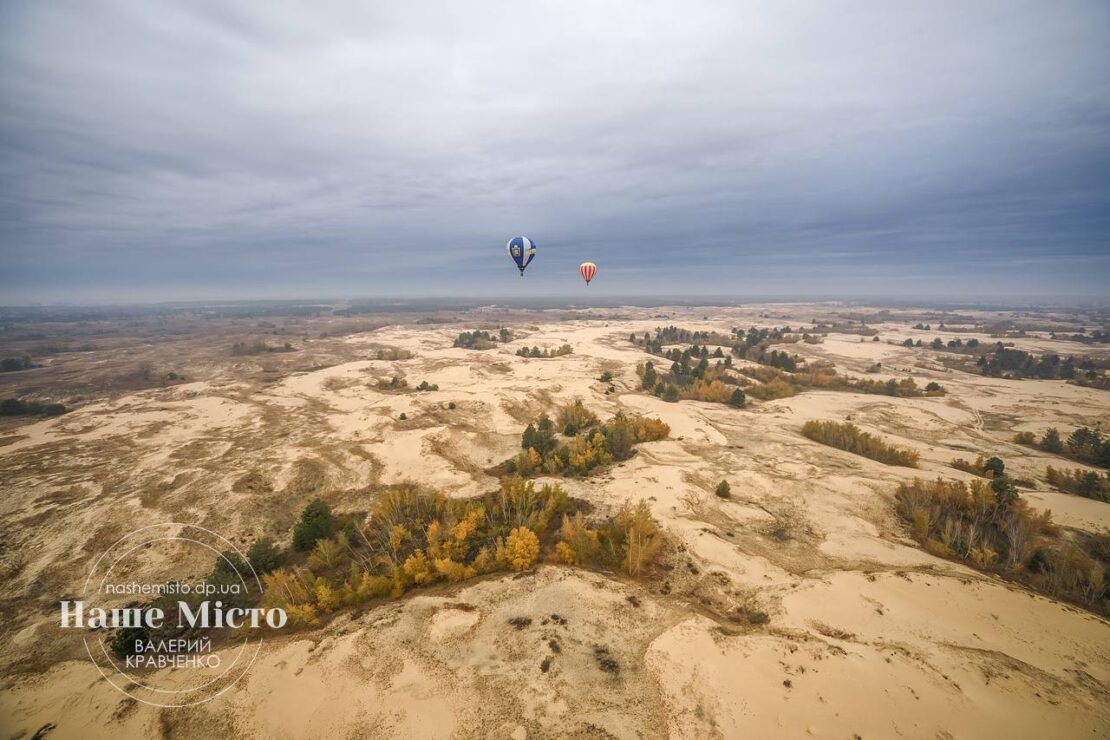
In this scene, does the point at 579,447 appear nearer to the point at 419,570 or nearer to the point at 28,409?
the point at 419,570

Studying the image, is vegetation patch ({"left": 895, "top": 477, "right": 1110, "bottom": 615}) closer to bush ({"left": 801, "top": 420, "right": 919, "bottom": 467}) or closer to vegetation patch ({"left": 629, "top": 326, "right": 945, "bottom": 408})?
bush ({"left": 801, "top": 420, "right": 919, "bottom": 467})

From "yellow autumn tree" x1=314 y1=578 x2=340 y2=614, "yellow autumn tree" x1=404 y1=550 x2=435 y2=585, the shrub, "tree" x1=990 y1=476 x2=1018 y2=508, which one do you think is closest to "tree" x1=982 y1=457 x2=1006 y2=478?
"tree" x1=990 y1=476 x2=1018 y2=508

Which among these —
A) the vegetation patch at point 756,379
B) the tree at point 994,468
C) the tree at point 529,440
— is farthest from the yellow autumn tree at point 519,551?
the vegetation patch at point 756,379

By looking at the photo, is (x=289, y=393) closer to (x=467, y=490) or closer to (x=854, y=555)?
(x=467, y=490)

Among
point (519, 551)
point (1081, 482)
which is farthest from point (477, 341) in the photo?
point (1081, 482)

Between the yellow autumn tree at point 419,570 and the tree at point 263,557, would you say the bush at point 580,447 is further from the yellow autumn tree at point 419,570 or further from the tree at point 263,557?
the tree at point 263,557

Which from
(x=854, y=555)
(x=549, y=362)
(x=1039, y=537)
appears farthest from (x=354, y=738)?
(x=549, y=362)
